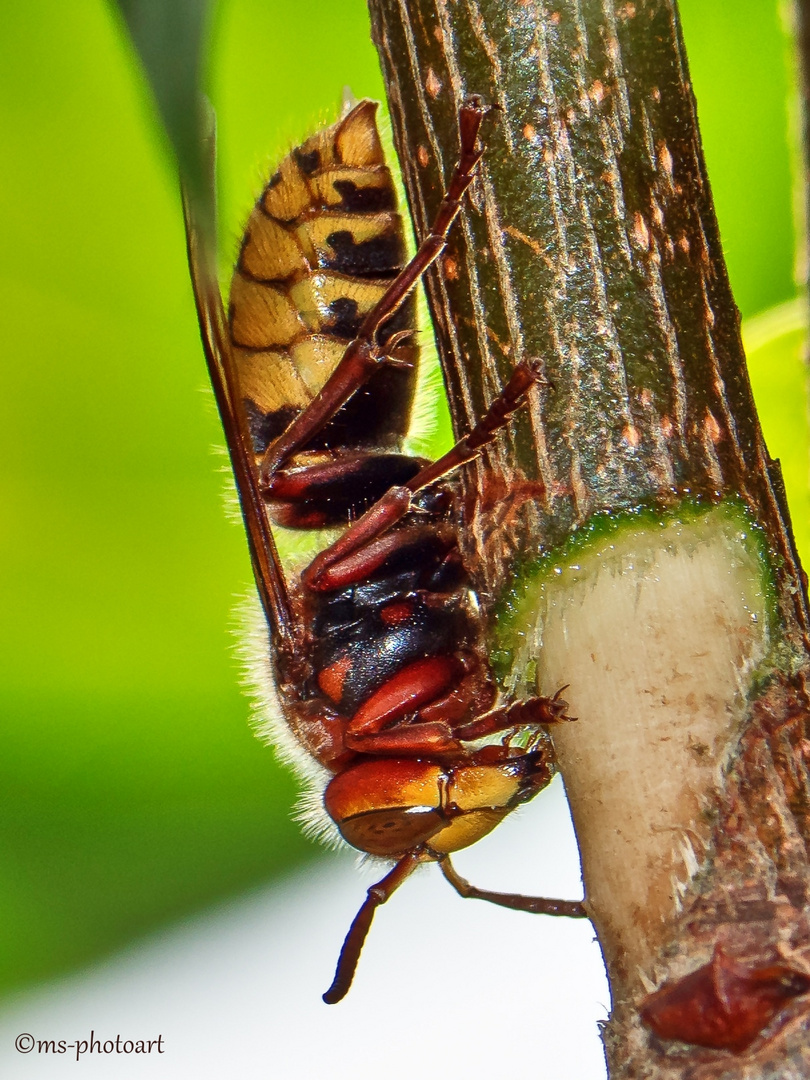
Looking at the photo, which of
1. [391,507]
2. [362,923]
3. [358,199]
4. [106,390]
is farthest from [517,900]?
[106,390]

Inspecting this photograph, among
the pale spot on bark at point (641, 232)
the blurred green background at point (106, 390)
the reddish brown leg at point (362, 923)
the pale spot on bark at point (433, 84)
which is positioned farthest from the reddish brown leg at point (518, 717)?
the blurred green background at point (106, 390)

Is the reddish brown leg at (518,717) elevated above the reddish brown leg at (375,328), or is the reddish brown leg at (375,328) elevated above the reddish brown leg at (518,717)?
the reddish brown leg at (375,328)

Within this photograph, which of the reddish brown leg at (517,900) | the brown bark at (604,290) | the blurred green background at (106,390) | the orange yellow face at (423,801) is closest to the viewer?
the brown bark at (604,290)

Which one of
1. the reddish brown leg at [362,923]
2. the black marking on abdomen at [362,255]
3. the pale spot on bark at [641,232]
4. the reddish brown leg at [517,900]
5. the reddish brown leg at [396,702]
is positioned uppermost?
the black marking on abdomen at [362,255]

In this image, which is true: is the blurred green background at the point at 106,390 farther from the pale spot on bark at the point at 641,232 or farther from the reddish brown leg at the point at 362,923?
the pale spot on bark at the point at 641,232

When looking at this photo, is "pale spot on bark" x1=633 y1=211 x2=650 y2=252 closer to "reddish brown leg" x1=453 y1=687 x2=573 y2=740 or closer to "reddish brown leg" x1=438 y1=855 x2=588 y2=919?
"reddish brown leg" x1=453 y1=687 x2=573 y2=740

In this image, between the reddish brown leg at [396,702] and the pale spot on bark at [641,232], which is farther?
the reddish brown leg at [396,702]

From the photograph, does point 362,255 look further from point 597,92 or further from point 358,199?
point 597,92
